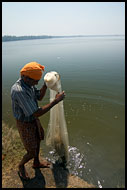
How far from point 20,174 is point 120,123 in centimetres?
332

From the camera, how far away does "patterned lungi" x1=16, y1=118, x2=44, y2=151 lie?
2.51 metres

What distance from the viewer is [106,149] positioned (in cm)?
400

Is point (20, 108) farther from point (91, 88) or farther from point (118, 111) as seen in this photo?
point (91, 88)

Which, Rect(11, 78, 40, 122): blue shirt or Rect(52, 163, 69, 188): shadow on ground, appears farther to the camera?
Rect(52, 163, 69, 188): shadow on ground

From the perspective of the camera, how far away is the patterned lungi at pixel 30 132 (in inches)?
98.7

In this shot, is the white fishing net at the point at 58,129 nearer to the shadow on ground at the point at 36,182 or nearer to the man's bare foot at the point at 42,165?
the man's bare foot at the point at 42,165

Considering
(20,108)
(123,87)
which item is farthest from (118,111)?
(20,108)

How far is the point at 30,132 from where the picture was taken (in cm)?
256

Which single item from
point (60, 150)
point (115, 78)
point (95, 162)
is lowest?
point (95, 162)

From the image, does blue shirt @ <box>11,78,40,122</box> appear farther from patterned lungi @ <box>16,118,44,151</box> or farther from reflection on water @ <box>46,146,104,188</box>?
reflection on water @ <box>46,146,104,188</box>

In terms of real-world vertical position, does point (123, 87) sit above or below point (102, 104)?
above

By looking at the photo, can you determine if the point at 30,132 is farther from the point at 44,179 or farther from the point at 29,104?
the point at 44,179

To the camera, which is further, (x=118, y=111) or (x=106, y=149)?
(x=118, y=111)

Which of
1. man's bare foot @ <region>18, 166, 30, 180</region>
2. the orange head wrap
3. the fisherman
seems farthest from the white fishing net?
man's bare foot @ <region>18, 166, 30, 180</region>
